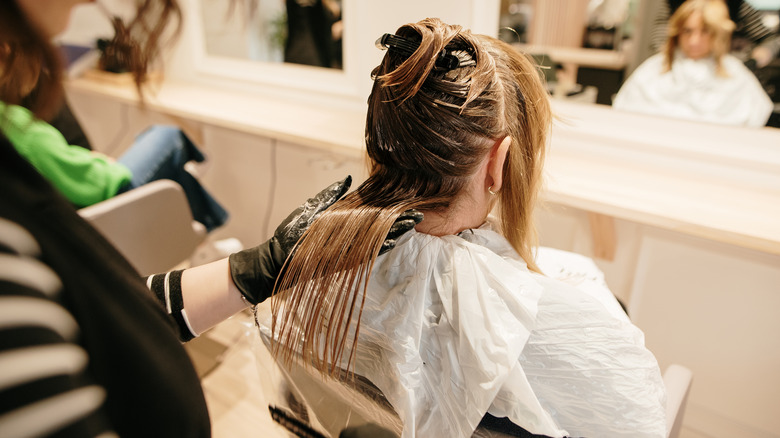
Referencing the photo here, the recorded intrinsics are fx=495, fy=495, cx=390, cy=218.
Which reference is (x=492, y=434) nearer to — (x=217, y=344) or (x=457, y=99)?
(x=457, y=99)

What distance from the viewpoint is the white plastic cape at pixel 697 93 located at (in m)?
1.29

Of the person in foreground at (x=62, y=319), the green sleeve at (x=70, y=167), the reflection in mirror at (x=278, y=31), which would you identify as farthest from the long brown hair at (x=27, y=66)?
the reflection in mirror at (x=278, y=31)

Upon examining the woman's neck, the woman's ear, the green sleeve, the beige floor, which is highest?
the woman's ear

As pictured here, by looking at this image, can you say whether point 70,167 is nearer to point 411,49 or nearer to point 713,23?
point 411,49

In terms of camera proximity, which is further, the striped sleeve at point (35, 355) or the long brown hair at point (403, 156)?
the long brown hair at point (403, 156)

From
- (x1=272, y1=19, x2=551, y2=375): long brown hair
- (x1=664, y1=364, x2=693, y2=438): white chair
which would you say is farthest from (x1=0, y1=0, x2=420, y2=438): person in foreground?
(x1=664, y1=364, x2=693, y2=438): white chair

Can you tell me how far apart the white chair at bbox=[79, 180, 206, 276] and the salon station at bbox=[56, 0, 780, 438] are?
14.7 inches

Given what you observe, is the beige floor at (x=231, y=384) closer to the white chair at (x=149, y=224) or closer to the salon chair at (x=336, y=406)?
the white chair at (x=149, y=224)

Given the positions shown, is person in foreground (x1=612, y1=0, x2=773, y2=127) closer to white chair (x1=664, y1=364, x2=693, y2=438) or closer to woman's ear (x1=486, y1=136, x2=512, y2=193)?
white chair (x1=664, y1=364, x2=693, y2=438)

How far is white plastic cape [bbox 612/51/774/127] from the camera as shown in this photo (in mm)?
1293

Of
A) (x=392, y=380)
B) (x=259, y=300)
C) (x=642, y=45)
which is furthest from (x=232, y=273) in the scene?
(x=642, y=45)

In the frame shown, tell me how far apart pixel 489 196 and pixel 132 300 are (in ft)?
2.09

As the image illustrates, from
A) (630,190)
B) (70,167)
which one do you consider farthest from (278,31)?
(630,190)

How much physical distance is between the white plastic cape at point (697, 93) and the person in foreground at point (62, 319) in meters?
1.44
